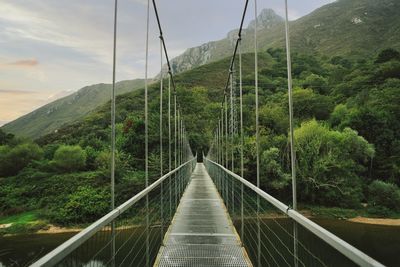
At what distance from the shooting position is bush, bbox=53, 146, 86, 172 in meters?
26.0

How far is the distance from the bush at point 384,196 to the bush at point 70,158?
21705 mm

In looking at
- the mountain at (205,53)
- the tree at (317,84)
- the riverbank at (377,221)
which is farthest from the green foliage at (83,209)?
the mountain at (205,53)

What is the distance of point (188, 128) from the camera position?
31766 mm

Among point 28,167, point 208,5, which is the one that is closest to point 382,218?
point 208,5

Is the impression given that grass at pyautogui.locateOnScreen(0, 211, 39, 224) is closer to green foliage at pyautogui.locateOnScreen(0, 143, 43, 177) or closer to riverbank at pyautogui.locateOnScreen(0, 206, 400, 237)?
riverbank at pyautogui.locateOnScreen(0, 206, 400, 237)

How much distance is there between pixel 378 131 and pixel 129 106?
22.3m

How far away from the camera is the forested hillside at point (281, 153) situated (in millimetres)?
18808

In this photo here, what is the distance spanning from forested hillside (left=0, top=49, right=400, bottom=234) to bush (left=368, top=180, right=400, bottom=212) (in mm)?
60

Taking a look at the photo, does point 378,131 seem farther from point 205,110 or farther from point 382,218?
point 205,110

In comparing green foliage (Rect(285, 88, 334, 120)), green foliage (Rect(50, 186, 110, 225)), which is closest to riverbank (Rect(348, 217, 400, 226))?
green foliage (Rect(285, 88, 334, 120))

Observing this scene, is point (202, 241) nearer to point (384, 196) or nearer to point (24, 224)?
point (24, 224)

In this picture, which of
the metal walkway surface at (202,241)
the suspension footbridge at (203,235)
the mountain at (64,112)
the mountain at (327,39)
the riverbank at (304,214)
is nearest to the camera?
the suspension footbridge at (203,235)

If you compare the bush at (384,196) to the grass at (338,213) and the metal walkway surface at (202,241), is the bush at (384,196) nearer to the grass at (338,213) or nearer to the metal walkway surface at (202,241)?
the grass at (338,213)

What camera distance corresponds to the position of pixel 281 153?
2053 centimetres
